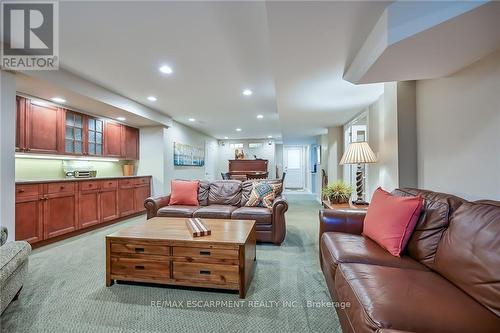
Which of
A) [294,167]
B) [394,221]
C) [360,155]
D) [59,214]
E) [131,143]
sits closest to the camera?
[394,221]

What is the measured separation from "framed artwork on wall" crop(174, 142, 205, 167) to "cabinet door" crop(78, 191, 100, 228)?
2402mm

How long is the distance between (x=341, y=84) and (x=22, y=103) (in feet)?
13.6

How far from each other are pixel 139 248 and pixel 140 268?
170mm

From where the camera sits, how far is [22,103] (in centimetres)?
320

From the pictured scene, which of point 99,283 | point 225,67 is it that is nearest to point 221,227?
point 99,283

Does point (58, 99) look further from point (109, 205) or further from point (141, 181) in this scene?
point (141, 181)

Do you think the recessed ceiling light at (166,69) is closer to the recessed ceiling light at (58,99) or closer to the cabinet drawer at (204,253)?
the recessed ceiling light at (58,99)

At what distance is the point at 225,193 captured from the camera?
387cm

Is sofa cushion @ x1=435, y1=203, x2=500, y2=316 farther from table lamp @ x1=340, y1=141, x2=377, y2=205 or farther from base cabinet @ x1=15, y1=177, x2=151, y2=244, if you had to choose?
base cabinet @ x1=15, y1=177, x2=151, y2=244

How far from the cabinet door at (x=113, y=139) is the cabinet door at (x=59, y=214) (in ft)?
4.66

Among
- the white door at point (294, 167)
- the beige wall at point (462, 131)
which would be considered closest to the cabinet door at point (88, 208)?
the beige wall at point (462, 131)

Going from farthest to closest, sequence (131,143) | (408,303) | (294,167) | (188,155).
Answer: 1. (294,167)
2. (188,155)
3. (131,143)
4. (408,303)

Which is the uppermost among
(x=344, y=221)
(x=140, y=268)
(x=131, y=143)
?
(x=131, y=143)

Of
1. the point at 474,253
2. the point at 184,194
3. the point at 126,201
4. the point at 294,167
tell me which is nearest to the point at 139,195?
the point at 126,201
